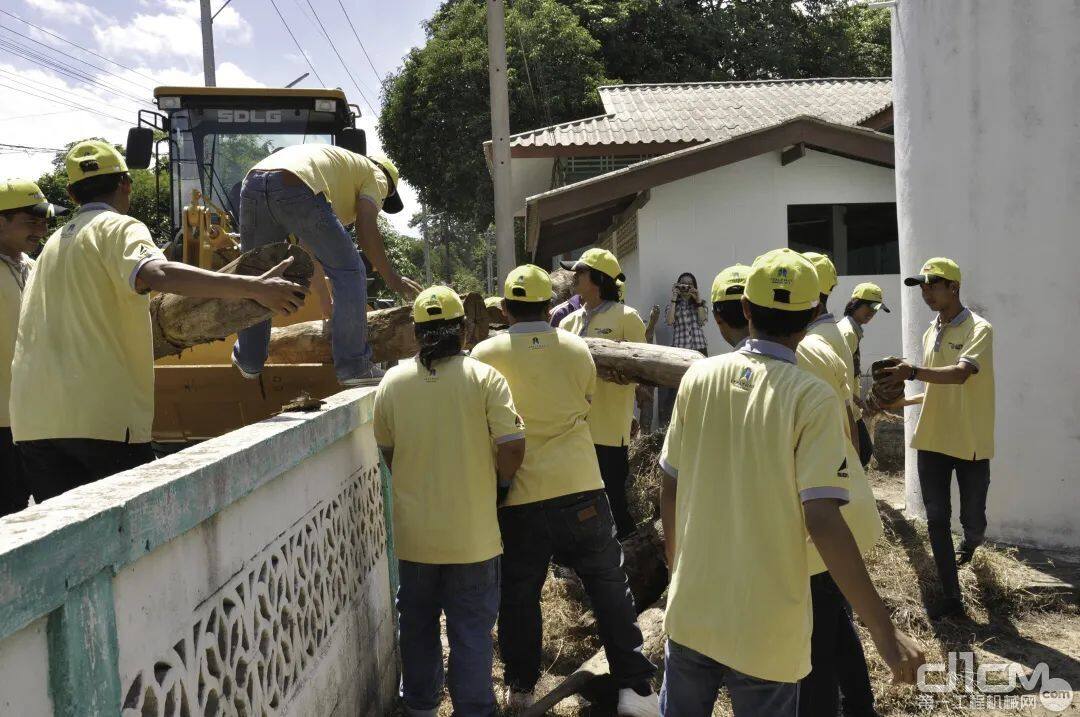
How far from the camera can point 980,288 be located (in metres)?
6.56

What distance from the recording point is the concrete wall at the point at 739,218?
1116 centimetres

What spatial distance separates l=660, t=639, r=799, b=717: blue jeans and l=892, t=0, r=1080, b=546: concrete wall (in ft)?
15.3

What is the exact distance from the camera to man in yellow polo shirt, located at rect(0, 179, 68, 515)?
3.76 metres

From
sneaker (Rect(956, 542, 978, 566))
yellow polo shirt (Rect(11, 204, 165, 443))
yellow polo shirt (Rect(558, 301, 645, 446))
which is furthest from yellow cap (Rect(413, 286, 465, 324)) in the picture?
sneaker (Rect(956, 542, 978, 566))

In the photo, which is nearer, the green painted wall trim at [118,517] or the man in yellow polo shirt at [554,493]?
the green painted wall trim at [118,517]

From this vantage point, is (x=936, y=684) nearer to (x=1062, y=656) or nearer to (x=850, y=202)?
(x=1062, y=656)

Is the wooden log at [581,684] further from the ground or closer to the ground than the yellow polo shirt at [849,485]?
closer to the ground

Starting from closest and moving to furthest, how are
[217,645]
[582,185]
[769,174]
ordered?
[217,645] → [582,185] → [769,174]

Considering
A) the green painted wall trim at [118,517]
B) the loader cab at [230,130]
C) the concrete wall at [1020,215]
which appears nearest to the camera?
the green painted wall trim at [118,517]

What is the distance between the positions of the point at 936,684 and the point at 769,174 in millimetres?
7896

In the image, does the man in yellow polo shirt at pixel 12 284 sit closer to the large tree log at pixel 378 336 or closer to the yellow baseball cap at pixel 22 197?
the yellow baseball cap at pixel 22 197

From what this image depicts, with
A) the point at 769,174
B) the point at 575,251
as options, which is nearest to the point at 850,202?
the point at 769,174

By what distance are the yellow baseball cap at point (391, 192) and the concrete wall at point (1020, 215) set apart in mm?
3995

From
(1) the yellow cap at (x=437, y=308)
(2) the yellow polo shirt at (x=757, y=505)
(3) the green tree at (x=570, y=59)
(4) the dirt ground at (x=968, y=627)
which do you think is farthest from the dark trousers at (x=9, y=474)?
(3) the green tree at (x=570, y=59)
